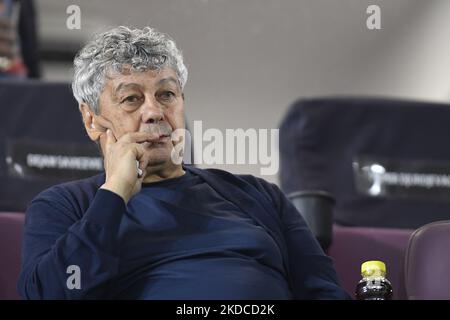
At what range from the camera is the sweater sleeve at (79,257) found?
1.14 metres

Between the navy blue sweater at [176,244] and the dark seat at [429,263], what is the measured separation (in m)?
0.10

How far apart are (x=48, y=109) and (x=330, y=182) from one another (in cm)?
54

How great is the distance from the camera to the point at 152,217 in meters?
1.26

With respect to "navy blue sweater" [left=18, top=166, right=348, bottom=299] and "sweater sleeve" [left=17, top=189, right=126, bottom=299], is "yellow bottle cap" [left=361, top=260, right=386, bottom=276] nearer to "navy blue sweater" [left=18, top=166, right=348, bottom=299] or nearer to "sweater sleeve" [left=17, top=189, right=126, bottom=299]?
"navy blue sweater" [left=18, top=166, right=348, bottom=299]

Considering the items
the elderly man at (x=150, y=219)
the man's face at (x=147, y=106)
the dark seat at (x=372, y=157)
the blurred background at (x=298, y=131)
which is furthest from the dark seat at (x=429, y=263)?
the dark seat at (x=372, y=157)

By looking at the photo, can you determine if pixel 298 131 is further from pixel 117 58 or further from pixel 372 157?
pixel 117 58

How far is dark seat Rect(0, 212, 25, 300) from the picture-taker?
4.97 feet

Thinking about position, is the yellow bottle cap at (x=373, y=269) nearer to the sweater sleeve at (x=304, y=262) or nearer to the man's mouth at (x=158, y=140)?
the sweater sleeve at (x=304, y=262)

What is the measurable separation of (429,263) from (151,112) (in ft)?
1.35

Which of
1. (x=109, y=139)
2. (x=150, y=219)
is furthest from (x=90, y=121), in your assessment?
(x=150, y=219)

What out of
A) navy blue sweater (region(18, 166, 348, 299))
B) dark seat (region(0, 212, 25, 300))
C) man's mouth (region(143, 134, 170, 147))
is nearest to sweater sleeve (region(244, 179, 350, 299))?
navy blue sweater (region(18, 166, 348, 299))

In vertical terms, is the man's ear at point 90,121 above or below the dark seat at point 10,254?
above

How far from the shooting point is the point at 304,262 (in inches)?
52.1
